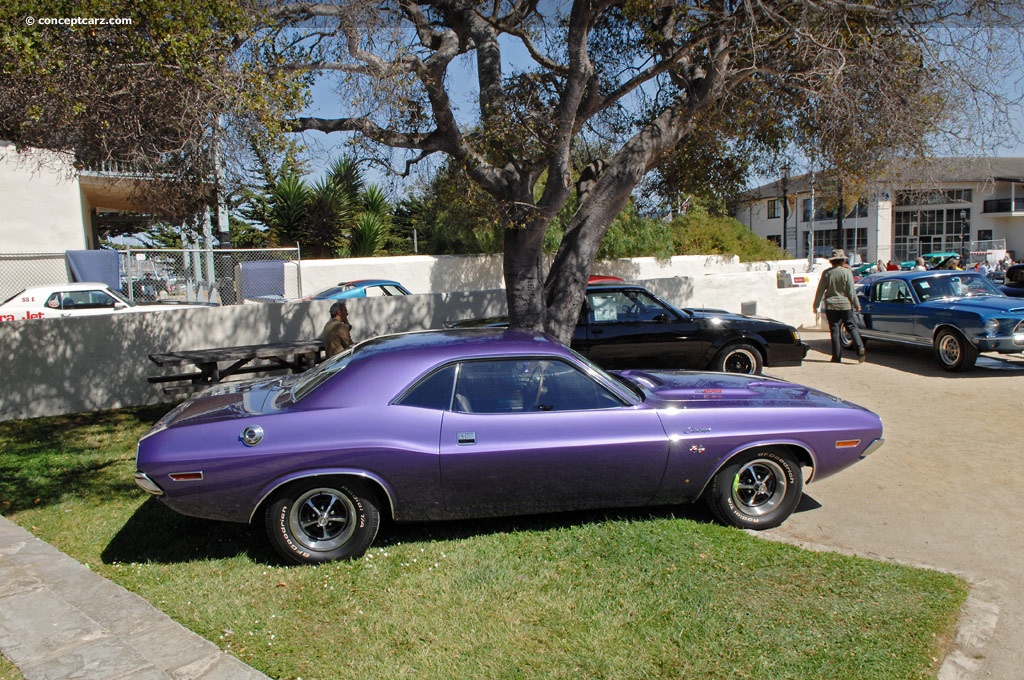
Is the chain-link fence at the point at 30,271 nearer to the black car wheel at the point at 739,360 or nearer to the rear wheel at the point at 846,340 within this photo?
the black car wheel at the point at 739,360

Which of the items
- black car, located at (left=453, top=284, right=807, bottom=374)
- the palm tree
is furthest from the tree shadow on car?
the palm tree

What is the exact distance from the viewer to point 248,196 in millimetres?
9273

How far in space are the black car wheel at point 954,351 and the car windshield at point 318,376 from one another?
9.19m

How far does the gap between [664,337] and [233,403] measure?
629 cm

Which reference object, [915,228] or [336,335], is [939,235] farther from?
[336,335]

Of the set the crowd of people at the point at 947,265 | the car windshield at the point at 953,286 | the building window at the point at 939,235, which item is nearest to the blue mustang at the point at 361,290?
the car windshield at the point at 953,286

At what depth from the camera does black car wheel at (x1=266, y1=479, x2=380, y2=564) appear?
454cm

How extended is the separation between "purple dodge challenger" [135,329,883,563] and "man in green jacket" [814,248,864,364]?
721 cm

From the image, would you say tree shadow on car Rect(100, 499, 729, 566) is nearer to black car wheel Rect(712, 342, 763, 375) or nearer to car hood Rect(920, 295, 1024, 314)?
black car wheel Rect(712, 342, 763, 375)

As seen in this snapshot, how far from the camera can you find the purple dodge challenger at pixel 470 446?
4473mm

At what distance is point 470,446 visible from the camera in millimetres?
4617

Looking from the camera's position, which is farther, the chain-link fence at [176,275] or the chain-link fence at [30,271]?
the chain-link fence at [176,275]

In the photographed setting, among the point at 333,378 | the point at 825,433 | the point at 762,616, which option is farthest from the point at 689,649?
the point at 333,378

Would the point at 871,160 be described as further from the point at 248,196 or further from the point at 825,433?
the point at 248,196
